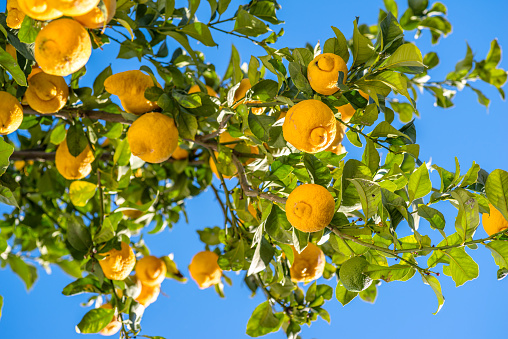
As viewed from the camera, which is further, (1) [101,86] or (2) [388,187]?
(1) [101,86]

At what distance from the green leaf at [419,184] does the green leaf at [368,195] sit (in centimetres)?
6

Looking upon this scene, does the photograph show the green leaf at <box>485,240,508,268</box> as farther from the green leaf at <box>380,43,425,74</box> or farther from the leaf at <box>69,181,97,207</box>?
the leaf at <box>69,181,97,207</box>

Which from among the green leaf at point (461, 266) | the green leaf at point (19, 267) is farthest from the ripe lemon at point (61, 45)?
the green leaf at point (19, 267)

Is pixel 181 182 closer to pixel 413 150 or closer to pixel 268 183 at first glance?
pixel 268 183

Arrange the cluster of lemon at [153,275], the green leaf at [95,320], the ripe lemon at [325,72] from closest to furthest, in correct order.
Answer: the ripe lemon at [325,72]
the green leaf at [95,320]
the cluster of lemon at [153,275]

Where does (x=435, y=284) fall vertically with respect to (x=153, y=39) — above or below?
below

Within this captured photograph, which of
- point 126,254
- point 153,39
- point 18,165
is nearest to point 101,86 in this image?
point 153,39

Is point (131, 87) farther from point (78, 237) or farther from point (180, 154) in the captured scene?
point (180, 154)

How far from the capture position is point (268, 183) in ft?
2.64

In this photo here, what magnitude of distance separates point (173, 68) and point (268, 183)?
41 cm

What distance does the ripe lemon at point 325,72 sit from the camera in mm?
638

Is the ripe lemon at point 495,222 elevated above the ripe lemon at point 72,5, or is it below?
below

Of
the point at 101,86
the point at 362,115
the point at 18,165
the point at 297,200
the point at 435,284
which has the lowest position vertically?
the point at 435,284

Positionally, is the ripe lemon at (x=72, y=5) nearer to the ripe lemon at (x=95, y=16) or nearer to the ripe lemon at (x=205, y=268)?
the ripe lemon at (x=95, y=16)
